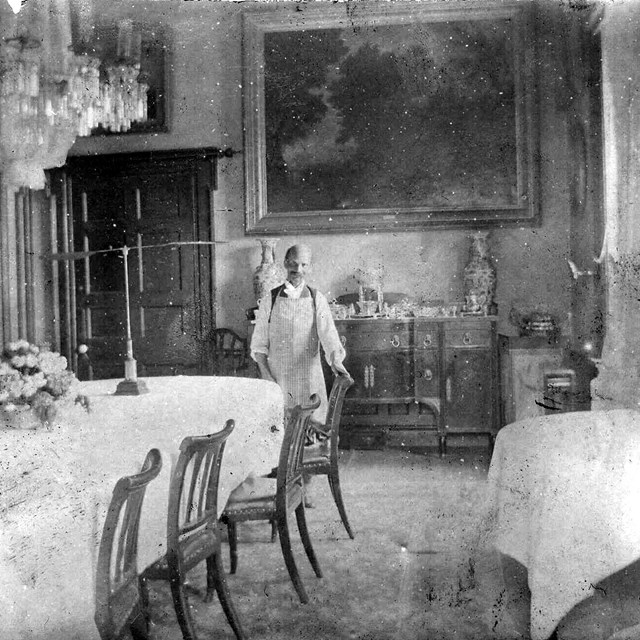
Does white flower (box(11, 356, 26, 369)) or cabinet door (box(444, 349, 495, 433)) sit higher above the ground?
white flower (box(11, 356, 26, 369))

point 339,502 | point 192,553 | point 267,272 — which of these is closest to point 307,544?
point 339,502

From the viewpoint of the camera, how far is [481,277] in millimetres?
6129

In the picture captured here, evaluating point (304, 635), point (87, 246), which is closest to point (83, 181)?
point (87, 246)

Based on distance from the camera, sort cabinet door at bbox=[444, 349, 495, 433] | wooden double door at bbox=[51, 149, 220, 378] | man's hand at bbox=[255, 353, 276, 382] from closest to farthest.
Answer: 1. man's hand at bbox=[255, 353, 276, 382]
2. cabinet door at bbox=[444, 349, 495, 433]
3. wooden double door at bbox=[51, 149, 220, 378]

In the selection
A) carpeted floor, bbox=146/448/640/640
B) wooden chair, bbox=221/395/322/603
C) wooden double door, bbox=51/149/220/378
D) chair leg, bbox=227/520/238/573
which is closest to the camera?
carpeted floor, bbox=146/448/640/640

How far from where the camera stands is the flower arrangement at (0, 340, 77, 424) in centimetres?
258

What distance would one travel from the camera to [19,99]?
3389 mm

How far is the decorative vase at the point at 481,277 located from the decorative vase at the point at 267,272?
5.60 feet

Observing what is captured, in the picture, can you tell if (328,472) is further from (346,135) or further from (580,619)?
(346,135)

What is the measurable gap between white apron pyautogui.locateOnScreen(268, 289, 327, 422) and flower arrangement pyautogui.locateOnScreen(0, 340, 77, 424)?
7.79 ft

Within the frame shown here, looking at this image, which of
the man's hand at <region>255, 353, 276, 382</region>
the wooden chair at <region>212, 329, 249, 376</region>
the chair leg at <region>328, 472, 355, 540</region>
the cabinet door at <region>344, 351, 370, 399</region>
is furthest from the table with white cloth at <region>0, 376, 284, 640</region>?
the wooden chair at <region>212, 329, 249, 376</region>

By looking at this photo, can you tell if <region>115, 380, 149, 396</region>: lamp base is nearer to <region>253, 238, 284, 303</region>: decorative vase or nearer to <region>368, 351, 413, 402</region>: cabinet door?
<region>368, 351, 413, 402</region>: cabinet door

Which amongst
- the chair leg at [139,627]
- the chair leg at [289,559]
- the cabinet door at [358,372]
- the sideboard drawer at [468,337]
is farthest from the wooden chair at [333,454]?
the sideboard drawer at [468,337]

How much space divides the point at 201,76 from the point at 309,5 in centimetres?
120
